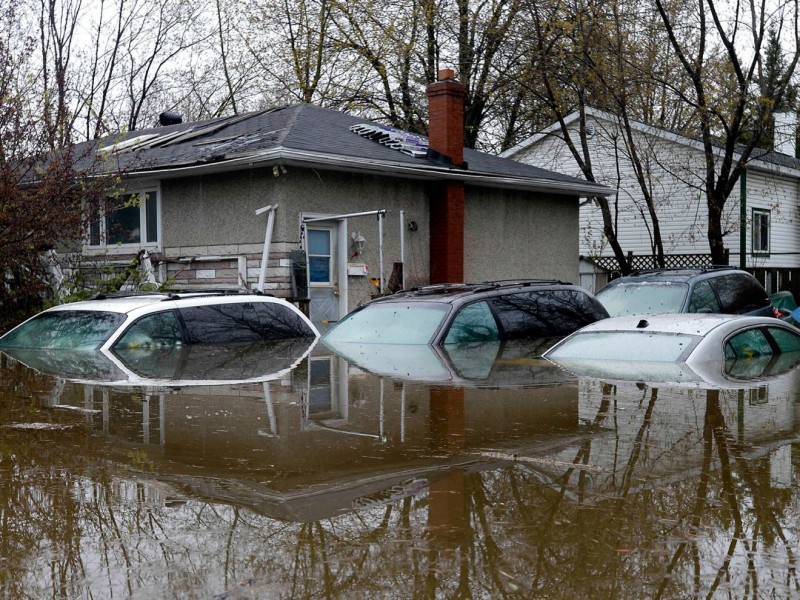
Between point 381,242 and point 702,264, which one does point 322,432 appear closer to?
point 381,242

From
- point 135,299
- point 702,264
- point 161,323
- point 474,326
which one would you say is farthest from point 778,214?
point 161,323

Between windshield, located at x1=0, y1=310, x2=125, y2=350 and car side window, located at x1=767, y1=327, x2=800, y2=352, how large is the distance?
24.0ft

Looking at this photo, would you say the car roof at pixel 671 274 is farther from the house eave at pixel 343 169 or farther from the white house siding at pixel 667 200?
the white house siding at pixel 667 200

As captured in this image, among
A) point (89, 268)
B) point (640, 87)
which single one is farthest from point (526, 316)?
point (640, 87)

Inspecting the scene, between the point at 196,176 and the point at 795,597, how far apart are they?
15640 millimetres

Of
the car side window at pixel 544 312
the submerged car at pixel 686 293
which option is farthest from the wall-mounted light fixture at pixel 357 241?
the car side window at pixel 544 312

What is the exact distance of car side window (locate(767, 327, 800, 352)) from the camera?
447 inches

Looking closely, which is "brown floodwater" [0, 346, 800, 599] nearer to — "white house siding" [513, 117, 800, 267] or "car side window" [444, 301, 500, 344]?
"car side window" [444, 301, 500, 344]

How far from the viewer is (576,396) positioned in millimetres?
9242

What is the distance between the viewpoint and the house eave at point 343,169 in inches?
649

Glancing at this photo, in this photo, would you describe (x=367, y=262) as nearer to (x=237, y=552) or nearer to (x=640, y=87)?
(x=640, y=87)

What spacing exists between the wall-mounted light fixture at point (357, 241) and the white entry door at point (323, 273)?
329 mm

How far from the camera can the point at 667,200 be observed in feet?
97.9

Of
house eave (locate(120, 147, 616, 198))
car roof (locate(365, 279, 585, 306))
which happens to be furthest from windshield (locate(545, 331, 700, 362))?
house eave (locate(120, 147, 616, 198))
